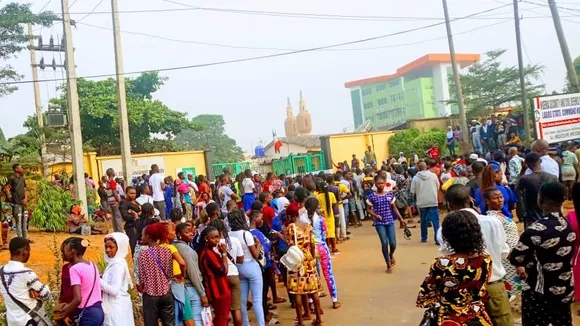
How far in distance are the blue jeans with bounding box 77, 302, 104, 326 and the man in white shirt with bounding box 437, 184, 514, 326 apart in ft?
10.0

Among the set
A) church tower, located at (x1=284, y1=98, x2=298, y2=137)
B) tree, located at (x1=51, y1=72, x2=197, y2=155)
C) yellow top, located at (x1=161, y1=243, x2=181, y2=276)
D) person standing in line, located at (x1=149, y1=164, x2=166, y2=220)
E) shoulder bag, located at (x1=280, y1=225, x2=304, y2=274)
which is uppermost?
church tower, located at (x1=284, y1=98, x2=298, y2=137)

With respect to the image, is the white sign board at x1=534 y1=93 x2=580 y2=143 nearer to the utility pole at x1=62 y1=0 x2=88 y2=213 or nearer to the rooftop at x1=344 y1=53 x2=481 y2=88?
the utility pole at x1=62 y1=0 x2=88 y2=213

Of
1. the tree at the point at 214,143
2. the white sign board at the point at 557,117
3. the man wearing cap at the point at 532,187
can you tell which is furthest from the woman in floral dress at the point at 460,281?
the tree at the point at 214,143

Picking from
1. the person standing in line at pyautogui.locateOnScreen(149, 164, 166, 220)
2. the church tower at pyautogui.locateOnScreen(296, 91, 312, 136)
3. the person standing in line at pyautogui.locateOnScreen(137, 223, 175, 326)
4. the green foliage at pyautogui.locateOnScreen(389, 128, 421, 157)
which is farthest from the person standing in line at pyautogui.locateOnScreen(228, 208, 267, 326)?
the church tower at pyautogui.locateOnScreen(296, 91, 312, 136)

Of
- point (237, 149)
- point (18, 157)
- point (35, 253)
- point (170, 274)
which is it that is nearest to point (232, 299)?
point (170, 274)

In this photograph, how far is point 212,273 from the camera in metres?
6.09

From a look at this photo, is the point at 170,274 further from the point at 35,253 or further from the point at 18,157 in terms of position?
the point at 18,157

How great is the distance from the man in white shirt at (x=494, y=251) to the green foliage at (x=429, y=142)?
68.8ft

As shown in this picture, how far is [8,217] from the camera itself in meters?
13.8

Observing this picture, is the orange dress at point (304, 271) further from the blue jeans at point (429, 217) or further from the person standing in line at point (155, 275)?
the blue jeans at point (429, 217)

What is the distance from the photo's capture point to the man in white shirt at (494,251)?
14.3ft

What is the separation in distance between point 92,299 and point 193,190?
1035cm

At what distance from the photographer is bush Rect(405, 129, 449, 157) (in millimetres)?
25516

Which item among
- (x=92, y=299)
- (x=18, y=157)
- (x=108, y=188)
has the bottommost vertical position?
(x=92, y=299)
